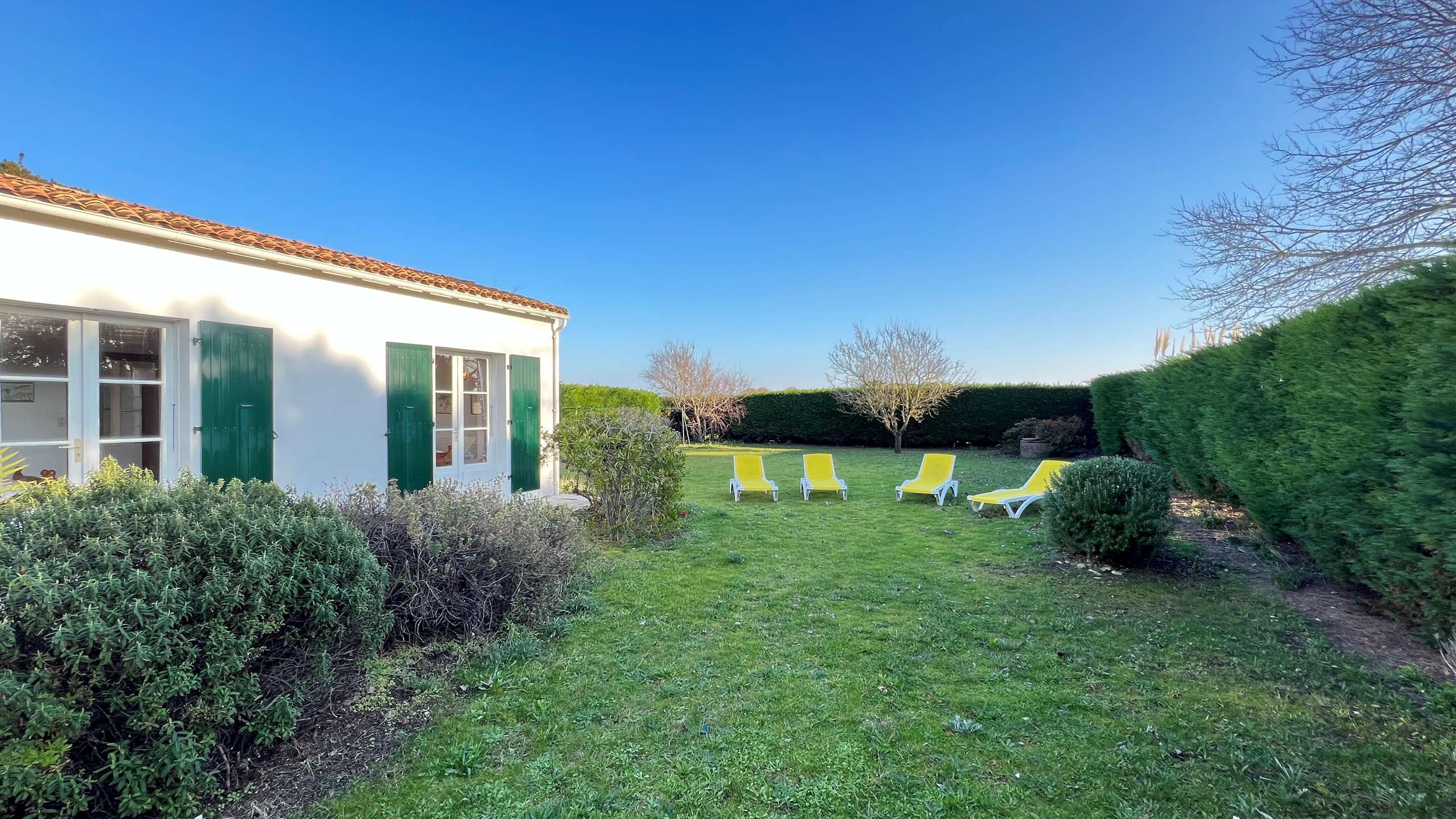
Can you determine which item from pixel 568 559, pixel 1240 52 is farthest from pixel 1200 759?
pixel 1240 52

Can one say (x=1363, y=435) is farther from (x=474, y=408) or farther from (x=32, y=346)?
(x=32, y=346)

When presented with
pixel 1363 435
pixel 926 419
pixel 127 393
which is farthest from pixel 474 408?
pixel 926 419

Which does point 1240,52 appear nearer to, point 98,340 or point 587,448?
point 587,448

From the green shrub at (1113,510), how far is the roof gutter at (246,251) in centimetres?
733

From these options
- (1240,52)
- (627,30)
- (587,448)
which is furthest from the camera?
(627,30)

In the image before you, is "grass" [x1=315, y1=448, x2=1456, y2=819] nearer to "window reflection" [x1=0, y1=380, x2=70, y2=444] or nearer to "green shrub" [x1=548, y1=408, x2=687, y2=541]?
"green shrub" [x1=548, y1=408, x2=687, y2=541]

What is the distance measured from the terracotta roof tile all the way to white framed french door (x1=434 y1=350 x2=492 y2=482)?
3.19 ft

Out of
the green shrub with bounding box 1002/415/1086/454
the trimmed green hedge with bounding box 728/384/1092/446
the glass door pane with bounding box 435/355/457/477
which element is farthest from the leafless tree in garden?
the glass door pane with bounding box 435/355/457/477

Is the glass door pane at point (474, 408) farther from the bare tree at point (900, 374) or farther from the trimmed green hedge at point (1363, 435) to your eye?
the bare tree at point (900, 374)

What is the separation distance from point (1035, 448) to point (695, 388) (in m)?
13.2

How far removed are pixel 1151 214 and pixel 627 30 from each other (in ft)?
30.9

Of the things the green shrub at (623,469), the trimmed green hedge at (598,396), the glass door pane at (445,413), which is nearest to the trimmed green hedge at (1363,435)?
the green shrub at (623,469)

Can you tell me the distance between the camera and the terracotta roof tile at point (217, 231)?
422 cm

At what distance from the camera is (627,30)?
9602mm
